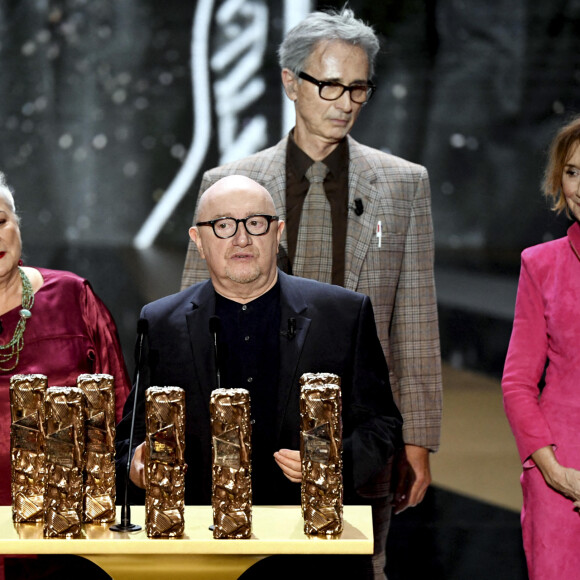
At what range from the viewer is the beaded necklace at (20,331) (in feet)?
9.87

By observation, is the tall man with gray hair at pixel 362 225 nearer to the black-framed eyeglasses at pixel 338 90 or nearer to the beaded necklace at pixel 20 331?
the black-framed eyeglasses at pixel 338 90

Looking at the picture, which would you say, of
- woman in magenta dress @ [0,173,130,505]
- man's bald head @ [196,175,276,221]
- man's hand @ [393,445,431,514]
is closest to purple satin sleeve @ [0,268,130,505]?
woman in magenta dress @ [0,173,130,505]

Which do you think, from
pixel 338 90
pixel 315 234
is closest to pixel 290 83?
pixel 338 90

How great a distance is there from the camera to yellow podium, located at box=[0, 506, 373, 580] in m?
2.03

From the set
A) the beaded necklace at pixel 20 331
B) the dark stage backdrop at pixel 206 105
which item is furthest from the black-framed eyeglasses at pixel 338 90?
the dark stage backdrop at pixel 206 105

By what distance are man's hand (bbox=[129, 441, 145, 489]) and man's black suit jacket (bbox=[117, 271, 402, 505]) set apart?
0.11 metres

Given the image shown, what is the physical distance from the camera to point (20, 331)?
3.06 metres

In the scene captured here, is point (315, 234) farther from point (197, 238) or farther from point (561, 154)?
point (561, 154)

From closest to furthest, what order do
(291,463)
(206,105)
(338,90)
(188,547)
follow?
(188,547)
(291,463)
(338,90)
(206,105)

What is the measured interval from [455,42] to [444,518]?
2.09m

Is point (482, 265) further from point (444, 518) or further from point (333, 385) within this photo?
point (333, 385)

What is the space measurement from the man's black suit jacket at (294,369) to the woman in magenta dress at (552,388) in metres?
0.40

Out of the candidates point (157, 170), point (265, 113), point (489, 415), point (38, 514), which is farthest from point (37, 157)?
point (38, 514)

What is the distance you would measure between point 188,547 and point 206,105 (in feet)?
9.71
